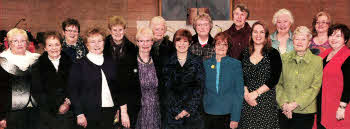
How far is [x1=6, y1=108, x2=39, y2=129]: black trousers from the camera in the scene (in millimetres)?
2518

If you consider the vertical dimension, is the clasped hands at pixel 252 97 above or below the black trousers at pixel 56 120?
above

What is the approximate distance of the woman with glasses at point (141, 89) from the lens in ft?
8.28

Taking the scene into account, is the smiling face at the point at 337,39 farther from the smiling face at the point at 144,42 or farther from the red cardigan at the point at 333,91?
the smiling face at the point at 144,42

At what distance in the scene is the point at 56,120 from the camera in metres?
2.51

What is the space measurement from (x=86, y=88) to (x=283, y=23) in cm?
216

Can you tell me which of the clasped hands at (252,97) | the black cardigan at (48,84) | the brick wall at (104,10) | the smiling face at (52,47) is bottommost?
the clasped hands at (252,97)

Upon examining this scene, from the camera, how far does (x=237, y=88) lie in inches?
99.0

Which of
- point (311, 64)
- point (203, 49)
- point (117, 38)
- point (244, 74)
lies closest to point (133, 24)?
point (117, 38)

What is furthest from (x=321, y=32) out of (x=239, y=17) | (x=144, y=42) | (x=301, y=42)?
(x=144, y=42)

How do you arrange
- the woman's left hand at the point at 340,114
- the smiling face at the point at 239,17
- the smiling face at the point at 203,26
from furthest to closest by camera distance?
the smiling face at the point at 239,17 < the smiling face at the point at 203,26 < the woman's left hand at the point at 340,114

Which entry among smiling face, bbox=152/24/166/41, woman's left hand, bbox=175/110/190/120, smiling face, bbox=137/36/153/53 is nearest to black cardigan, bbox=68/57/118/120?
smiling face, bbox=137/36/153/53

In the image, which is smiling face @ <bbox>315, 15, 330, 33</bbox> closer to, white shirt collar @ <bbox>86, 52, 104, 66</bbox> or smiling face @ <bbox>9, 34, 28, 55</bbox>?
white shirt collar @ <bbox>86, 52, 104, 66</bbox>

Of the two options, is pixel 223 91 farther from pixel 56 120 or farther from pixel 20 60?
pixel 20 60

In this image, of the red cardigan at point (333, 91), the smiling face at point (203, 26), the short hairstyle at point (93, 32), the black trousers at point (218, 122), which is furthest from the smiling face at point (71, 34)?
the red cardigan at point (333, 91)
